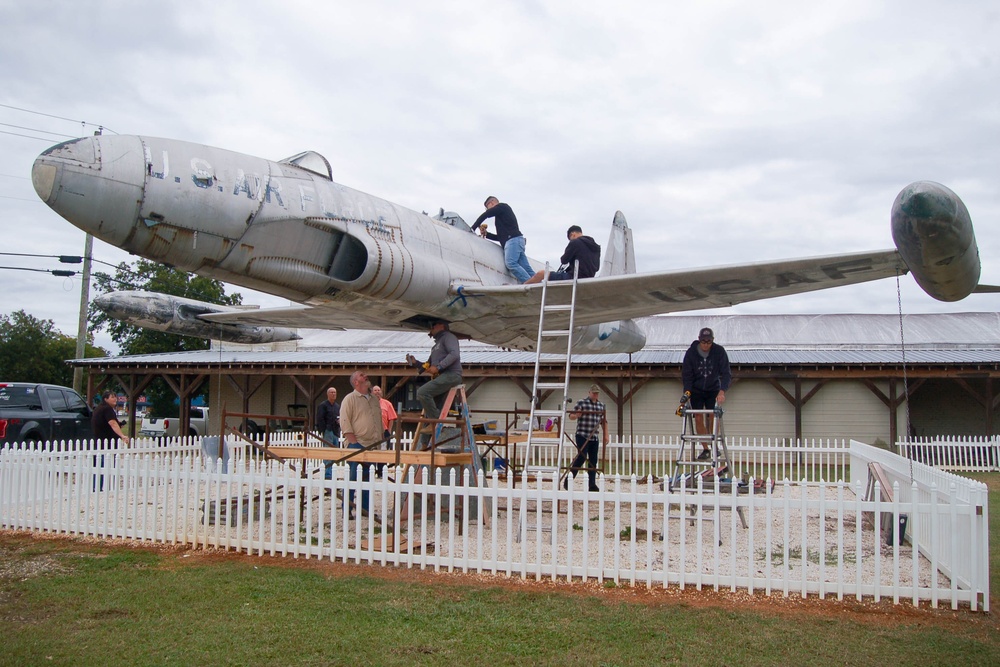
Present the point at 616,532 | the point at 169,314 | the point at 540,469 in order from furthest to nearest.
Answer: the point at 169,314, the point at 540,469, the point at 616,532

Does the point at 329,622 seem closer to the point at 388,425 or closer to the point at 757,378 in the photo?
the point at 388,425

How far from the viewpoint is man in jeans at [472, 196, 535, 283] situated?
10.5 meters

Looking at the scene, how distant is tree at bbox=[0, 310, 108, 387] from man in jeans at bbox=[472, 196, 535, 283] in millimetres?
48172

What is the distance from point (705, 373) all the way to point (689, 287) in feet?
3.61

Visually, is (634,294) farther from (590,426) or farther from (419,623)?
(419,623)

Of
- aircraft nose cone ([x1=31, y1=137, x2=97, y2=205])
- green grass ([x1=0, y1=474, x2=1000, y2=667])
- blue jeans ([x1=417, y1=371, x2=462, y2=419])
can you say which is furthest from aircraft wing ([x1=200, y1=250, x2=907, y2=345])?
green grass ([x1=0, y1=474, x2=1000, y2=667])

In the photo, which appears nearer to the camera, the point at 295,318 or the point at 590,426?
the point at 590,426

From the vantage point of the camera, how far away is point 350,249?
8.44 m

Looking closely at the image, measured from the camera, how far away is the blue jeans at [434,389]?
9.21m

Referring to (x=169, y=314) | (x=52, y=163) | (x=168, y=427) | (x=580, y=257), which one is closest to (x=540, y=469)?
(x=580, y=257)

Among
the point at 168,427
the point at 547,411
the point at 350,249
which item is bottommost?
the point at 168,427

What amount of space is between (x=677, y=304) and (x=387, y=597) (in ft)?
18.7

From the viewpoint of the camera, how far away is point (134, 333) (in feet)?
172

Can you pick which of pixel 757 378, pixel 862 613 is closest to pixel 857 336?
pixel 757 378
